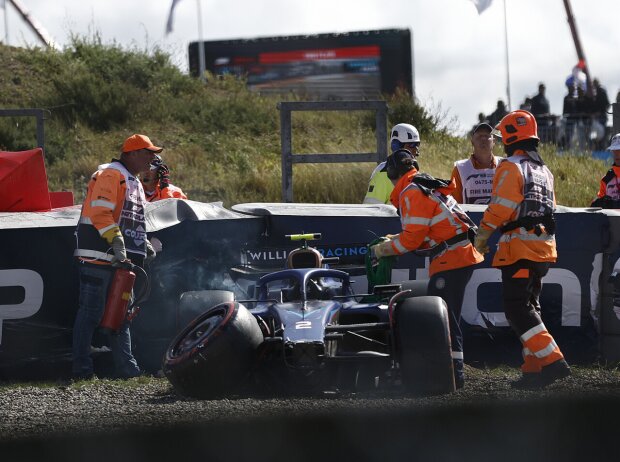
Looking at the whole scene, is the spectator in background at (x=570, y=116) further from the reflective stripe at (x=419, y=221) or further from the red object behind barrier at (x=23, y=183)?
the reflective stripe at (x=419, y=221)

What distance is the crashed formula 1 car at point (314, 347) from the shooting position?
766 centimetres

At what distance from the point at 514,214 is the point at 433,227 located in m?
0.58

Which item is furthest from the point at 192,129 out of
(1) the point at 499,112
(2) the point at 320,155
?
(2) the point at 320,155

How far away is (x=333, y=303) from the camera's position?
8328 millimetres

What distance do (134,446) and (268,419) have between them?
40.1 inches


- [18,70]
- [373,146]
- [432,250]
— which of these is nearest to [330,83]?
[18,70]

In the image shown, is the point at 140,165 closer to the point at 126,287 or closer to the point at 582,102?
the point at 126,287

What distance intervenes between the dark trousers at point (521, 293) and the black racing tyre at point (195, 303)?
6.60 feet

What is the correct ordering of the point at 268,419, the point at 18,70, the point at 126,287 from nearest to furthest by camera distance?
1. the point at 268,419
2. the point at 126,287
3. the point at 18,70

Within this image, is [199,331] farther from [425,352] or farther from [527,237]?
[527,237]

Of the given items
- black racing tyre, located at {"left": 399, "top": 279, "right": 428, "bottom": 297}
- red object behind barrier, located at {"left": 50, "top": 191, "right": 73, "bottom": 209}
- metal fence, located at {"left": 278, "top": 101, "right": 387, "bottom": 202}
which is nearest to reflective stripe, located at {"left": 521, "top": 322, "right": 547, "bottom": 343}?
black racing tyre, located at {"left": 399, "top": 279, "right": 428, "bottom": 297}

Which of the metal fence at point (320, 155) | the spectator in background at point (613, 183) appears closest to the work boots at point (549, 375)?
the spectator in background at point (613, 183)

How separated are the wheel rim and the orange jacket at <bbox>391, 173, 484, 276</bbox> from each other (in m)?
1.46

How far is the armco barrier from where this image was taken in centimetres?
981
